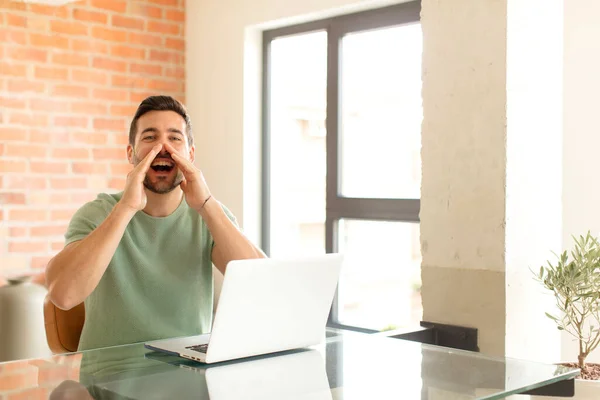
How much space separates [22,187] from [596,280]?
8.88 ft

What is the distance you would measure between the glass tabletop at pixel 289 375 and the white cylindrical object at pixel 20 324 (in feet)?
6.50

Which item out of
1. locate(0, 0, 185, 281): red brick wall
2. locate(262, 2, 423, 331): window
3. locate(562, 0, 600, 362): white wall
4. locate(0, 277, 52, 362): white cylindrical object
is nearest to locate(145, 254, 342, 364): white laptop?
locate(562, 0, 600, 362): white wall

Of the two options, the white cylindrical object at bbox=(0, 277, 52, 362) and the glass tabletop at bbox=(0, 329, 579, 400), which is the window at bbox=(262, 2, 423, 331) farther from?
the glass tabletop at bbox=(0, 329, 579, 400)

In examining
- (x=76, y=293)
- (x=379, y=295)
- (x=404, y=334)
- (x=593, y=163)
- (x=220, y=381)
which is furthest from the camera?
(x=379, y=295)

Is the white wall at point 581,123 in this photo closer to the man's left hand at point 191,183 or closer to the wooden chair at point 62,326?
the man's left hand at point 191,183

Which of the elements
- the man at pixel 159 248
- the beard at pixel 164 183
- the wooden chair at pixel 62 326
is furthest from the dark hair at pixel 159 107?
the wooden chair at pixel 62 326

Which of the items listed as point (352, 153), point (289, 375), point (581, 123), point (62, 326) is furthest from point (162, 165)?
point (352, 153)

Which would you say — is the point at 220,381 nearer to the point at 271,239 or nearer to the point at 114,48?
the point at 271,239

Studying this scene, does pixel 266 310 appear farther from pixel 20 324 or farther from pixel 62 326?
pixel 20 324

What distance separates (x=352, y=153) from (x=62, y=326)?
6.52 ft

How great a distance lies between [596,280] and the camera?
86.4 inches

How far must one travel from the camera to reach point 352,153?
389 centimetres

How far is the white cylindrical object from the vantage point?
343 cm

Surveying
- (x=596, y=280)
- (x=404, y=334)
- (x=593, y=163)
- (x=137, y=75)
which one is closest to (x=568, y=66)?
(x=593, y=163)
